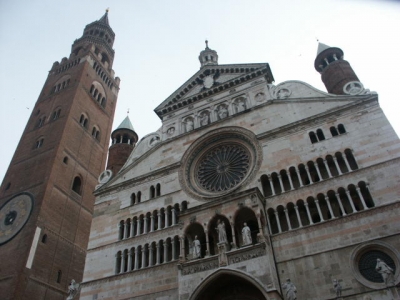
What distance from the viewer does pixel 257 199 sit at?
17.0 meters

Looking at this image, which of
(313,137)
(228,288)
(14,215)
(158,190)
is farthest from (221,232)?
(14,215)

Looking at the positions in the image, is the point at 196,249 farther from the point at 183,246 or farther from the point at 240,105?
the point at 240,105

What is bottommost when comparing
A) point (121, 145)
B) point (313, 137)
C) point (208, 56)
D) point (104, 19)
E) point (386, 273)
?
point (386, 273)

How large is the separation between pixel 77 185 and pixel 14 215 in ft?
21.2

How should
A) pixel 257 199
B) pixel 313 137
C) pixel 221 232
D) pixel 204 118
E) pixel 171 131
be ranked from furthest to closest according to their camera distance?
pixel 171 131 < pixel 204 118 < pixel 313 137 < pixel 257 199 < pixel 221 232

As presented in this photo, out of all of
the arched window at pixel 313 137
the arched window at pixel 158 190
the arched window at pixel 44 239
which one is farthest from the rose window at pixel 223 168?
the arched window at pixel 44 239

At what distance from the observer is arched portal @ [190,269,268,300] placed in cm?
1540

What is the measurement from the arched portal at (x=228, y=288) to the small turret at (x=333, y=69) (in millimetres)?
11618

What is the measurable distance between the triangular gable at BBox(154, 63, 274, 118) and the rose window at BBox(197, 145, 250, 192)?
4.96 metres

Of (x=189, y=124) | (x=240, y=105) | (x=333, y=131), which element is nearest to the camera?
(x=333, y=131)

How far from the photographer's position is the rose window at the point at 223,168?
2042cm

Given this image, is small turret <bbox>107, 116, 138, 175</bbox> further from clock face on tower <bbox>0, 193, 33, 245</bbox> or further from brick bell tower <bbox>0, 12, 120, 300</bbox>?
clock face on tower <bbox>0, 193, 33, 245</bbox>

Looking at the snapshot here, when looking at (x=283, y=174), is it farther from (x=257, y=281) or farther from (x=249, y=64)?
(x=249, y=64)

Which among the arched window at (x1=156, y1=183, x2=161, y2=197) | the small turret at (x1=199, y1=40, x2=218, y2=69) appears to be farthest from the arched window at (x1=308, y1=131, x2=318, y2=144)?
the small turret at (x1=199, y1=40, x2=218, y2=69)
